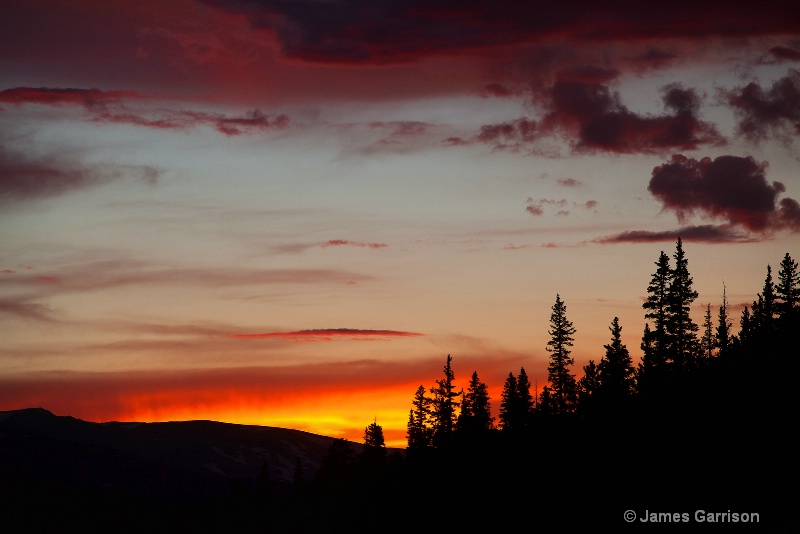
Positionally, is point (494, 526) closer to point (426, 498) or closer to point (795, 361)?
point (426, 498)

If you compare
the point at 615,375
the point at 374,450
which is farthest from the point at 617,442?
the point at 374,450

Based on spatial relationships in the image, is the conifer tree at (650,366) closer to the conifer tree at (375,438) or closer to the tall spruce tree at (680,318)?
the tall spruce tree at (680,318)

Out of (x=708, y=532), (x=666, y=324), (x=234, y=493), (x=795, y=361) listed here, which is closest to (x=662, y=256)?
(x=666, y=324)

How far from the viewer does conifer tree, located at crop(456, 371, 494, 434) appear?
9836 cm

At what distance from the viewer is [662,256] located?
90.9 meters

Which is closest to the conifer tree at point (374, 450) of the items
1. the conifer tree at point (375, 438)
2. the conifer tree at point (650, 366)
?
the conifer tree at point (375, 438)

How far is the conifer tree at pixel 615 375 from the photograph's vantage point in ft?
269

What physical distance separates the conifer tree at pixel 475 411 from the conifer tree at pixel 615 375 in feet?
42.1

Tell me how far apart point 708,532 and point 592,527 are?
1336 cm

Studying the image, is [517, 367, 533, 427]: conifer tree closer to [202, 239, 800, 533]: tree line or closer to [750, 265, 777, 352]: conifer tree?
[202, 239, 800, 533]: tree line

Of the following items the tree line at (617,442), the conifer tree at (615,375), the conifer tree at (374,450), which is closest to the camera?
the tree line at (617,442)

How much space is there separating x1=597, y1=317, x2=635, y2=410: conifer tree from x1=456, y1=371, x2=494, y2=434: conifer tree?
1282 cm

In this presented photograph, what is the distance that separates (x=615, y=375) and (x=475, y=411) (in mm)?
26145

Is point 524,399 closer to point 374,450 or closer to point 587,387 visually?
point 587,387
